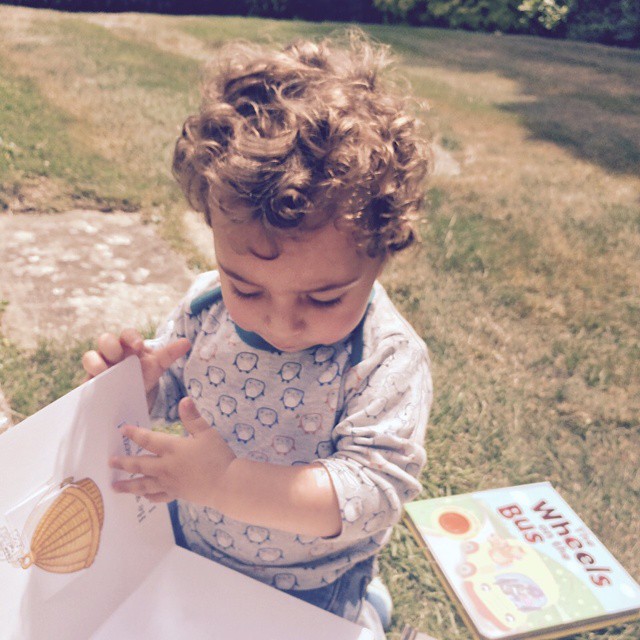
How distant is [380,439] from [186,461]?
0.97 feet

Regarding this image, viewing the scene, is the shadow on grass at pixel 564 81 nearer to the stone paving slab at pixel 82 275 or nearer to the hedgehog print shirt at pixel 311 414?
the stone paving slab at pixel 82 275

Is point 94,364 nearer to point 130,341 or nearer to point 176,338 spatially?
point 130,341

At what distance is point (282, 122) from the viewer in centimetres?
95

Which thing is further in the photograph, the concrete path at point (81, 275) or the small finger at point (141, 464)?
the concrete path at point (81, 275)

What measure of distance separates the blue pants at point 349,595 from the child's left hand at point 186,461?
1.22 ft

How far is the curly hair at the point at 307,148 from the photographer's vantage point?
3.00 feet

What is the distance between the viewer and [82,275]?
7.73 ft

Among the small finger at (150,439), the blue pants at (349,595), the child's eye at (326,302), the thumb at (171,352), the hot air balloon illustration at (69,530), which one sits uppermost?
the child's eye at (326,302)

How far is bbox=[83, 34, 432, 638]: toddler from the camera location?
926 millimetres

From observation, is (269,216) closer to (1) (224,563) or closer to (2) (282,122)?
(2) (282,122)

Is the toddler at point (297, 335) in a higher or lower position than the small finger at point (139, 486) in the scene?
higher

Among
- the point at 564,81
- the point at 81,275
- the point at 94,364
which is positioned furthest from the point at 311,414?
the point at 564,81

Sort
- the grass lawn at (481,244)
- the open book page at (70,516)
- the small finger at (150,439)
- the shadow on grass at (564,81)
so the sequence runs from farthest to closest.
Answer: the shadow on grass at (564,81)
the grass lawn at (481,244)
the small finger at (150,439)
the open book page at (70,516)

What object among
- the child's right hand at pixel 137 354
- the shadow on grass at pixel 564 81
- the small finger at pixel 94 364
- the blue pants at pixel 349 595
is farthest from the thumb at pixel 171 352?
the shadow on grass at pixel 564 81
